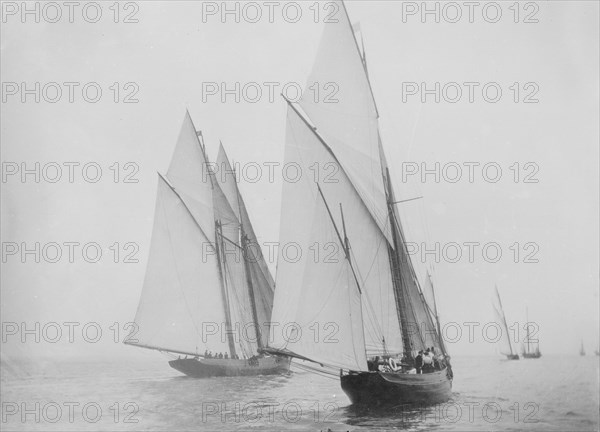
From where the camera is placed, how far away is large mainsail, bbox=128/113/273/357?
5.28 meters

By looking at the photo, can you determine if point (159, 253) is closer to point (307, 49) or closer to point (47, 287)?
Answer: point (47, 287)

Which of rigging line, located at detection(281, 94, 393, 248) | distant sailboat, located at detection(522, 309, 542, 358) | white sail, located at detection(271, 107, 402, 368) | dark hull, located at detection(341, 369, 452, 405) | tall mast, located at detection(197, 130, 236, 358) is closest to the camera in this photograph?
distant sailboat, located at detection(522, 309, 542, 358)

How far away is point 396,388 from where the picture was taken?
5258 millimetres

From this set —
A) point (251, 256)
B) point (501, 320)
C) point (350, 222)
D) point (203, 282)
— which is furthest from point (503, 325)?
point (203, 282)

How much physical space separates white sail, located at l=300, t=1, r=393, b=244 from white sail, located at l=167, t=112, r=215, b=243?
0.88 m

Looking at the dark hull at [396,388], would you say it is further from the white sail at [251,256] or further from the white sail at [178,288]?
the white sail at [178,288]

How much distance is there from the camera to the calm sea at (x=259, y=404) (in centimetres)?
502

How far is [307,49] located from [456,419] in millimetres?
2962

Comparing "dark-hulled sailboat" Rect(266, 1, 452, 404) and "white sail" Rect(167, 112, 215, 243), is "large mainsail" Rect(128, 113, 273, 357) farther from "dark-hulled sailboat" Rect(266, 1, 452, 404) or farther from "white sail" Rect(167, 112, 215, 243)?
"dark-hulled sailboat" Rect(266, 1, 452, 404)

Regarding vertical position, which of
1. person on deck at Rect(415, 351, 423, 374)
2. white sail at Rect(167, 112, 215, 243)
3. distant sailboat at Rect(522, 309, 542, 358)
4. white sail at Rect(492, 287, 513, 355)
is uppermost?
white sail at Rect(167, 112, 215, 243)

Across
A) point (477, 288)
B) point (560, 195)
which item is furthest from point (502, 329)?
point (560, 195)

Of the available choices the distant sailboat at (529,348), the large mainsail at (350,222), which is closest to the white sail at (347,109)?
the large mainsail at (350,222)

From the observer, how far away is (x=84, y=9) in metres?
5.30

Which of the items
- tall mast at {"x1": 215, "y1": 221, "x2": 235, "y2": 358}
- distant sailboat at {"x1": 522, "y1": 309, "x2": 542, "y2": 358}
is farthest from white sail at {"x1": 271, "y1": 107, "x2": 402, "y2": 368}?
distant sailboat at {"x1": 522, "y1": 309, "x2": 542, "y2": 358}
